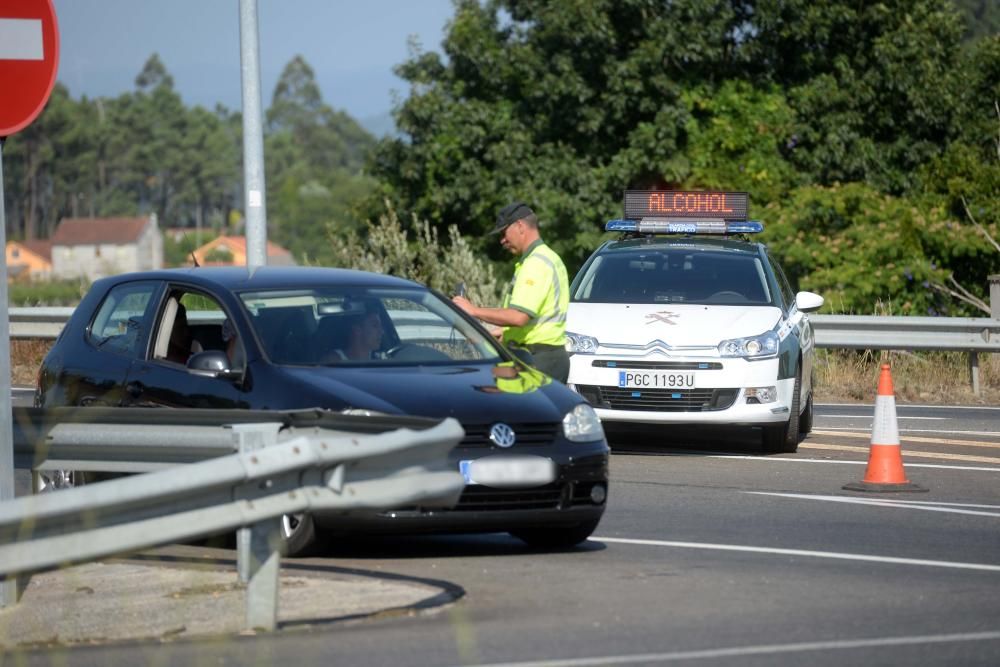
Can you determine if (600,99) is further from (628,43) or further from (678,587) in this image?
(678,587)

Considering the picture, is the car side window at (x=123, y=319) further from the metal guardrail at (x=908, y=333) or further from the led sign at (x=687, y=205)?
the metal guardrail at (x=908, y=333)

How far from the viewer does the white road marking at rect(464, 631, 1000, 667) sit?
610 centimetres

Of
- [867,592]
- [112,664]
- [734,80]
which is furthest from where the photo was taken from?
[734,80]

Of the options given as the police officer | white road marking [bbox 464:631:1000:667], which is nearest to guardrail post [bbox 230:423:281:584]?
white road marking [bbox 464:631:1000:667]

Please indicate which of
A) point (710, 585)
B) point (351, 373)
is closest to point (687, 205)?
point (351, 373)

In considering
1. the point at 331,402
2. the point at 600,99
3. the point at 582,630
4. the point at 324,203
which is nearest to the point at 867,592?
the point at 582,630

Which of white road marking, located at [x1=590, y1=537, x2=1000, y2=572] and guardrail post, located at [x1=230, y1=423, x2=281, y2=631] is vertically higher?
guardrail post, located at [x1=230, y1=423, x2=281, y2=631]

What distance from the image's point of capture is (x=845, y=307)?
2478 centimetres

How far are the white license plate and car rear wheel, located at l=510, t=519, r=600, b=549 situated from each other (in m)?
0.46

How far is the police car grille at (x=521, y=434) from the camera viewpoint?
8.29 metres

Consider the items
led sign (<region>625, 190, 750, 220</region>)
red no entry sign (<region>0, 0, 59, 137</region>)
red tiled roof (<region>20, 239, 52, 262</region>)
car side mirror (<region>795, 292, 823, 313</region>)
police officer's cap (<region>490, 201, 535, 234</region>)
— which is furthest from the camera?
red tiled roof (<region>20, 239, 52, 262</region>)

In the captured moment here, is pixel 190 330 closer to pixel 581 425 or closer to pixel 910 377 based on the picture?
pixel 581 425

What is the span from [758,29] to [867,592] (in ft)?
95.6

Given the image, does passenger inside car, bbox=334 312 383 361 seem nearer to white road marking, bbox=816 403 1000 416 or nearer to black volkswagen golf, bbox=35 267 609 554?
black volkswagen golf, bbox=35 267 609 554
